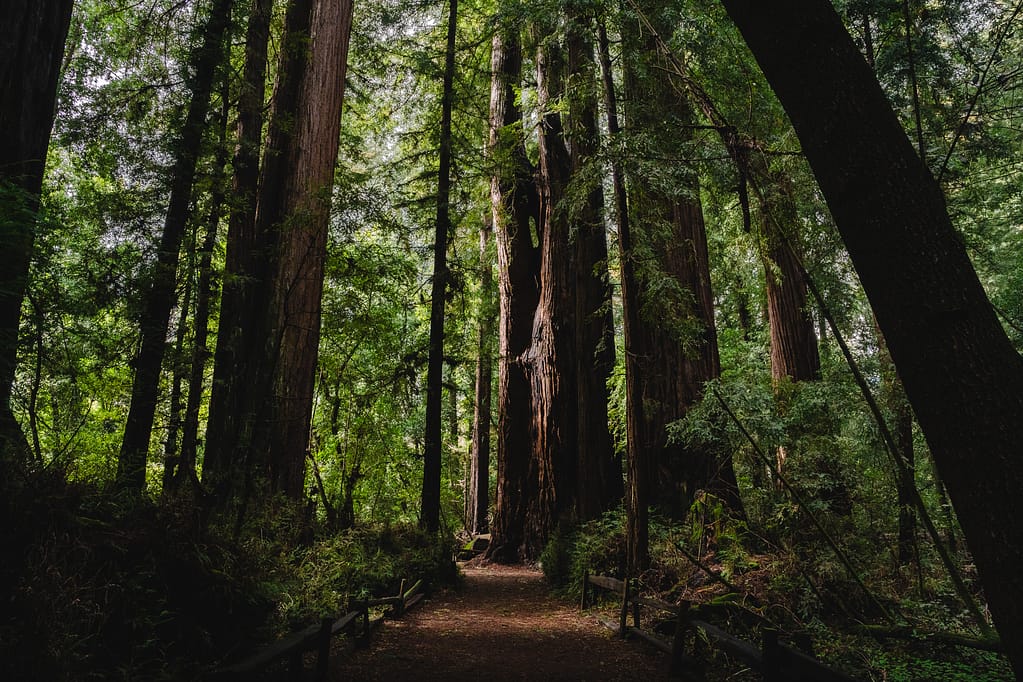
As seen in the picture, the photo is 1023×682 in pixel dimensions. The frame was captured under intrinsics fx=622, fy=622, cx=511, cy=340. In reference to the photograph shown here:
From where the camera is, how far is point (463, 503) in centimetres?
2384

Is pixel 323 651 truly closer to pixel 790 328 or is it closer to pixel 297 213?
pixel 297 213

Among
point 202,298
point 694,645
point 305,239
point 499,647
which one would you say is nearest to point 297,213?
point 305,239

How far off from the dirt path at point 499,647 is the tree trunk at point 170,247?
11.9 ft

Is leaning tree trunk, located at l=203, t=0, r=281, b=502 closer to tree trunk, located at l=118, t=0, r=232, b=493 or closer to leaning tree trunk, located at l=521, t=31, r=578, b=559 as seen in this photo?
tree trunk, located at l=118, t=0, r=232, b=493

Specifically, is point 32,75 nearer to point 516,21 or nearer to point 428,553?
point 516,21

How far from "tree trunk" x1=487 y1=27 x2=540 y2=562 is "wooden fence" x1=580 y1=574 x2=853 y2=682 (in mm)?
4885

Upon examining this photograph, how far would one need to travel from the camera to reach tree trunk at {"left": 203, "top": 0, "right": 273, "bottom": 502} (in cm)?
636

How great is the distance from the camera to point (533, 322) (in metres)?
15.4

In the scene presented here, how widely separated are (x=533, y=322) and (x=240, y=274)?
320 inches

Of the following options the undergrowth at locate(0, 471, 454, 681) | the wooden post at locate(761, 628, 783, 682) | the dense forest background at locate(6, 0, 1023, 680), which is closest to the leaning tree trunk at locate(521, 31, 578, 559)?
the dense forest background at locate(6, 0, 1023, 680)

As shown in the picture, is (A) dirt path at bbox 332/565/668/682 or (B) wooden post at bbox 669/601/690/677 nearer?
(B) wooden post at bbox 669/601/690/677

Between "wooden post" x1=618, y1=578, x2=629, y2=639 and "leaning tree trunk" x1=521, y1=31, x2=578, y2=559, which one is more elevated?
"leaning tree trunk" x1=521, y1=31, x2=578, y2=559

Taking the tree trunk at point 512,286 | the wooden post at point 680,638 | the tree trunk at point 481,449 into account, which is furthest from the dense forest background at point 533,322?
the tree trunk at point 481,449

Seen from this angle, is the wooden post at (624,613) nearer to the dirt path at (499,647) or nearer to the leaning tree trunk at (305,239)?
the dirt path at (499,647)
